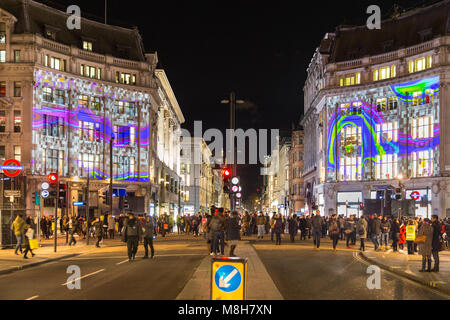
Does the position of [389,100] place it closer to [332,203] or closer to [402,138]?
[402,138]

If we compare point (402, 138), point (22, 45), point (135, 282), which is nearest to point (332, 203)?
point (402, 138)

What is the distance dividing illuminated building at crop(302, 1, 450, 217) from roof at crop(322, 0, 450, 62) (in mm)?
120

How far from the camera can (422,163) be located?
58.3 m

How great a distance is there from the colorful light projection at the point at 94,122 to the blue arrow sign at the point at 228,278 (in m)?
45.1

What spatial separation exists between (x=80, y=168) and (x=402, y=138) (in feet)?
113

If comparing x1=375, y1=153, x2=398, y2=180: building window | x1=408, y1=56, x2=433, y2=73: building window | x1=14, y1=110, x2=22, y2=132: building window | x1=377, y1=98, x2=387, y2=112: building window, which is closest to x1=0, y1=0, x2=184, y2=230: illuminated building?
x1=14, y1=110, x2=22, y2=132: building window

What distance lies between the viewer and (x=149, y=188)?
59.6 metres

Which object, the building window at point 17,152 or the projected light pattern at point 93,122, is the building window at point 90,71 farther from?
the building window at point 17,152

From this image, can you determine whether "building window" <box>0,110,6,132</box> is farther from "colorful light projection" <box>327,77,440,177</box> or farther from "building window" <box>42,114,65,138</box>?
"colorful light projection" <box>327,77,440,177</box>

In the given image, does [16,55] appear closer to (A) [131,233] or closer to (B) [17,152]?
(B) [17,152]

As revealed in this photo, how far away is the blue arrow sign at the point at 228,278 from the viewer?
8.61 meters

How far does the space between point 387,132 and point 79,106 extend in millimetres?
33591

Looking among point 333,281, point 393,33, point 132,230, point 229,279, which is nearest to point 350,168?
point 393,33
